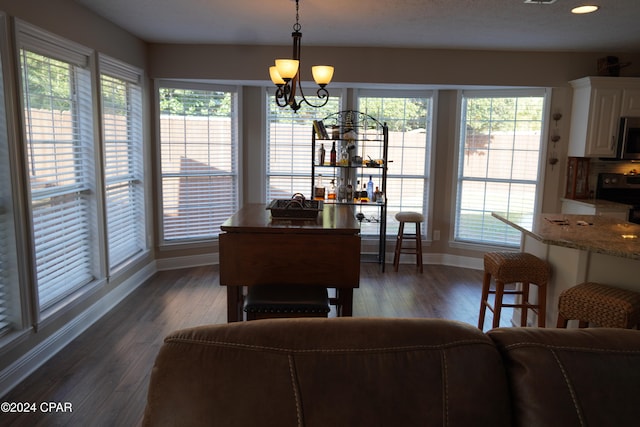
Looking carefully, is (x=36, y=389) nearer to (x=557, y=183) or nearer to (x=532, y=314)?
(x=532, y=314)

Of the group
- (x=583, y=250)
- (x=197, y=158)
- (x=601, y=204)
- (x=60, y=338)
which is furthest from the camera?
(x=197, y=158)

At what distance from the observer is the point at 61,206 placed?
3.20 m

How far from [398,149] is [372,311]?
7.16 feet

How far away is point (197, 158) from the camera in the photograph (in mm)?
5012

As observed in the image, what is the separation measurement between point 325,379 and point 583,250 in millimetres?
2052

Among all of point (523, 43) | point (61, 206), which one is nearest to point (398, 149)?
point (523, 43)

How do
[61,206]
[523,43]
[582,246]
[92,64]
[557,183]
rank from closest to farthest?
[582,246] < [61,206] < [92,64] < [523,43] < [557,183]

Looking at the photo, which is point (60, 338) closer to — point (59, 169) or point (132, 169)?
point (59, 169)

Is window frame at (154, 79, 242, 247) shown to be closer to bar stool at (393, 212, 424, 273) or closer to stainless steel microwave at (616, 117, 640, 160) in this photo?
bar stool at (393, 212, 424, 273)

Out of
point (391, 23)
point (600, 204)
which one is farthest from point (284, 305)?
point (600, 204)

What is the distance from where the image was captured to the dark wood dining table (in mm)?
2637

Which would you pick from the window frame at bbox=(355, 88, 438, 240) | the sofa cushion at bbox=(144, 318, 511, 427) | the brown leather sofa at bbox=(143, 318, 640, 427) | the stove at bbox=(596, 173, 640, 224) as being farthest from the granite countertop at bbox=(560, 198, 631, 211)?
the sofa cushion at bbox=(144, 318, 511, 427)

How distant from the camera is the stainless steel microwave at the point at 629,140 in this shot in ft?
14.5

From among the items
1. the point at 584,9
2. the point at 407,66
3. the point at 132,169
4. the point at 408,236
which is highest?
the point at 584,9
